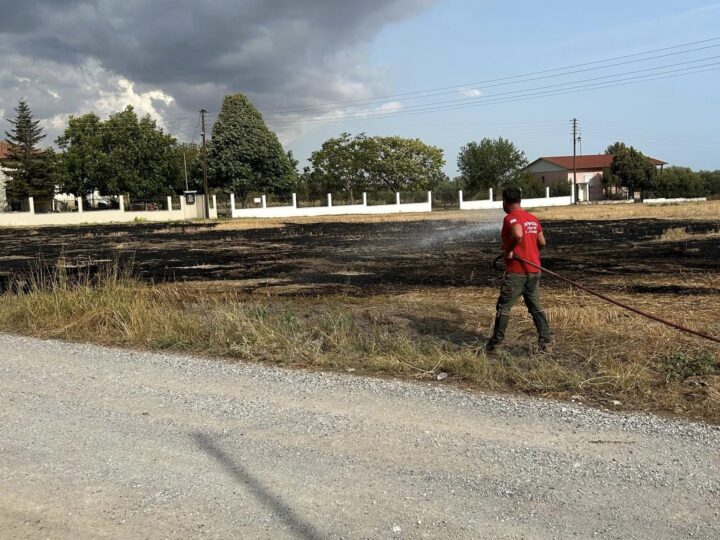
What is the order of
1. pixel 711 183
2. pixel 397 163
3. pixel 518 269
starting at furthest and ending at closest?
pixel 711 183
pixel 397 163
pixel 518 269

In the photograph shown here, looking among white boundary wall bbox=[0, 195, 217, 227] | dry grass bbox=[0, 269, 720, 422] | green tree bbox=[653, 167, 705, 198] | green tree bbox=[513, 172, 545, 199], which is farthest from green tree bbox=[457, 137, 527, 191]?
dry grass bbox=[0, 269, 720, 422]

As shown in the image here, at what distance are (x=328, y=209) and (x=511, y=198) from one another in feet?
190

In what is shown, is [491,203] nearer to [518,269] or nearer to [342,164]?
[342,164]

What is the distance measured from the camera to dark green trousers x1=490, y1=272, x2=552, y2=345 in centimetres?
633

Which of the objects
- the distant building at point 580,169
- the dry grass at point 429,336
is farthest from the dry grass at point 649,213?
the distant building at point 580,169

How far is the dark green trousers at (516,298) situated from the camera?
6.33 meters

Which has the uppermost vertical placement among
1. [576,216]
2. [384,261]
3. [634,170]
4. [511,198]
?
[634,170]

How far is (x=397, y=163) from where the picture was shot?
258ft

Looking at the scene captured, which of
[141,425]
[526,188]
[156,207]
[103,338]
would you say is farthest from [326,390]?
[526,188]

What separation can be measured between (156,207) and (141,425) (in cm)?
5828

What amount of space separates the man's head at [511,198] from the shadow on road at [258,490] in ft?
12.9

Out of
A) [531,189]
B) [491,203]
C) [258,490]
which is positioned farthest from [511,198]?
[531,189]

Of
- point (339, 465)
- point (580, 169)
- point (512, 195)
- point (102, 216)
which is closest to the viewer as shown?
point (339, 465)

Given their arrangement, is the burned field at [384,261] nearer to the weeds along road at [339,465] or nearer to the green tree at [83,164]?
the weeds along road at [339,465]
